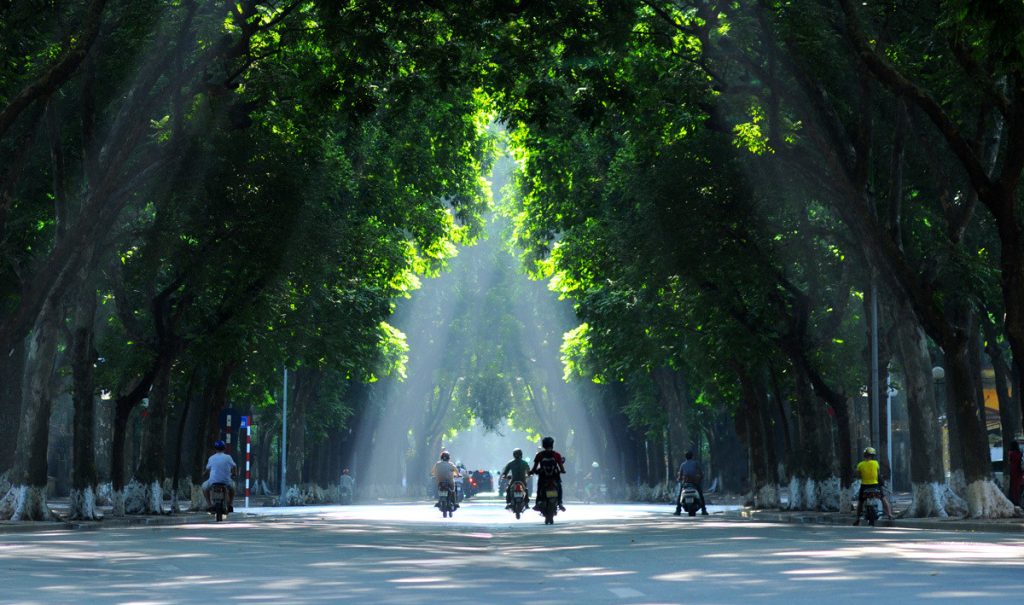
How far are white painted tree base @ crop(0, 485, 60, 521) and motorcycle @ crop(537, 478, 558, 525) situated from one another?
9.39 metres

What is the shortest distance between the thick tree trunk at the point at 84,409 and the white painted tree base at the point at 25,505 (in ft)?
7.60

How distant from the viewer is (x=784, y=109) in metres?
33.5

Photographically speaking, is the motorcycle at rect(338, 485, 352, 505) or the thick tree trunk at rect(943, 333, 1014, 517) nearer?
the thick tree trunk at rect(943, 333, 1014, 517)

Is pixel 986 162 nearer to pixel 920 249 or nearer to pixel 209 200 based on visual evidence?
pixel 920 249

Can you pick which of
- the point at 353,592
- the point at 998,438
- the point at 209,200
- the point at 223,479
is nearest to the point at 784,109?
the point at 209,200

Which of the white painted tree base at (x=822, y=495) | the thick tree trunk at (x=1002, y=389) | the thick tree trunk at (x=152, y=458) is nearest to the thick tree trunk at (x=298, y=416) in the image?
the thick tree trunk at (x=152, y=458)

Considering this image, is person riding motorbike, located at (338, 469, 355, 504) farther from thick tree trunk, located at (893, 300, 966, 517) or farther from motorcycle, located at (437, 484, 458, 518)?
thick tree trunk, located at (893, 300, 966, 517)

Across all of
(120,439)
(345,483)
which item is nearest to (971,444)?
(120,439)

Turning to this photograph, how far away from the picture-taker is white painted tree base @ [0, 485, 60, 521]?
1291 inches

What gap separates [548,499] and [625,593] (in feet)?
71.5

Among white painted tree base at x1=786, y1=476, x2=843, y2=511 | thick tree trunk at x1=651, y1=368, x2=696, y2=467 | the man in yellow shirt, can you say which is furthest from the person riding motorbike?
the man in yellow shirt

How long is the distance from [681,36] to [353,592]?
18575 mm

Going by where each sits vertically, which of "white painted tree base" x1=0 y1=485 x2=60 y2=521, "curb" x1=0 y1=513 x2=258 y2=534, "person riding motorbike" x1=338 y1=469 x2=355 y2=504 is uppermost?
"person riding motorbike" x1=338 y1=469 x2=355 y2=504

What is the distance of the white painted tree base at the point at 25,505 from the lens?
108ft
